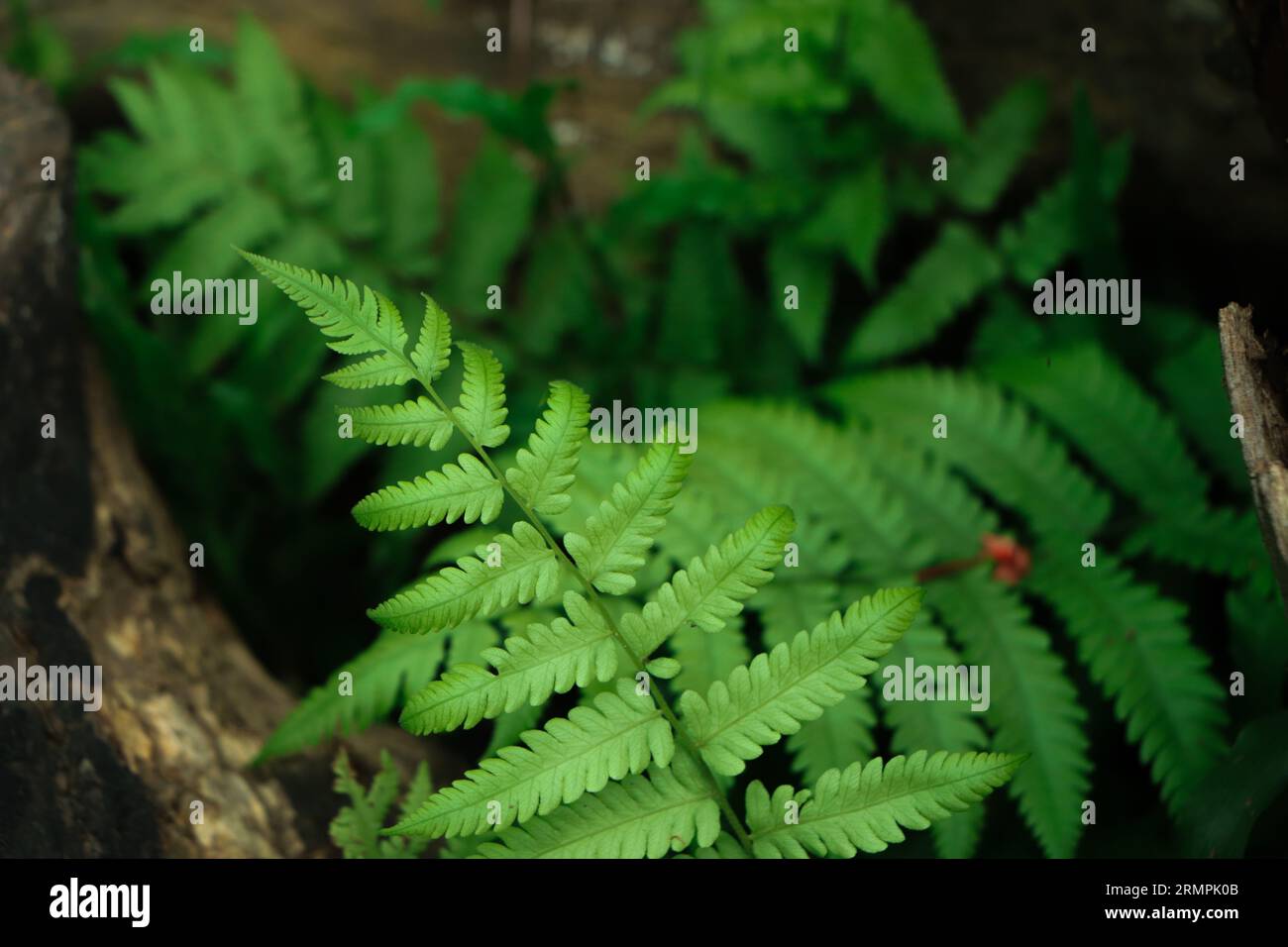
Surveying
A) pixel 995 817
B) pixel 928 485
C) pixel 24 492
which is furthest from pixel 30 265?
pixel 995 817

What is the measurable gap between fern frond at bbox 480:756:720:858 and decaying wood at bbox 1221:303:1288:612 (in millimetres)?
909

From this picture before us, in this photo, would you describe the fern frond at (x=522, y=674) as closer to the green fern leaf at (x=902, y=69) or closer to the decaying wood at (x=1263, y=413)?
the decaying wood at (x=1263, y=413)

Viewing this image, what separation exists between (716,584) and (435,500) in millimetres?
434

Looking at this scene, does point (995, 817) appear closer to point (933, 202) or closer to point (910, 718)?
point (910, 718)

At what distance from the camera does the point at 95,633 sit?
7.25 feet

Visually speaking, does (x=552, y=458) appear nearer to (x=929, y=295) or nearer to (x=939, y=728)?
(x=939, y=728)

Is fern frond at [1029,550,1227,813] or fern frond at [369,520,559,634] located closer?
fern frond at [369,520,559,634]

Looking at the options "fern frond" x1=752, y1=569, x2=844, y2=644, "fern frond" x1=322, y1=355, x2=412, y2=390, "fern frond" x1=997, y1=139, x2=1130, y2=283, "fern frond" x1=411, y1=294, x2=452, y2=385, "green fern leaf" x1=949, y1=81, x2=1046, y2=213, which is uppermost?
"green fern leaf" x1=949, y1=81, x2=1046, y2=213

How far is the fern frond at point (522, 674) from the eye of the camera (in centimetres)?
157

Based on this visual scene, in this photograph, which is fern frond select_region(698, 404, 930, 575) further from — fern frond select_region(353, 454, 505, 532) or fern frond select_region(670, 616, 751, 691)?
fern frond select_region(353, 454, 505, 532)

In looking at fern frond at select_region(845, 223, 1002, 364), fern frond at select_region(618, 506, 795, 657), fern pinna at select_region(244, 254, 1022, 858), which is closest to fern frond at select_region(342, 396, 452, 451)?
fern pinna at select_region(244, 254, 1022, 858)

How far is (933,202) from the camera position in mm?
3365

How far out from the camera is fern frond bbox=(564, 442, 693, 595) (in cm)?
161
